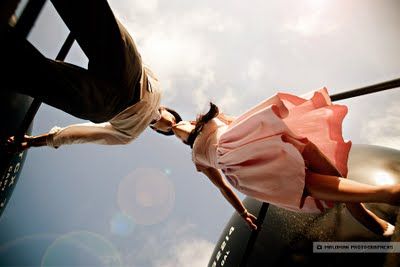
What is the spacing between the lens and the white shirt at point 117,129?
8.43ft

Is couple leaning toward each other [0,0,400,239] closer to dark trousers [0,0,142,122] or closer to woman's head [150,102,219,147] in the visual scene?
dark trousers [0,0,142,122]

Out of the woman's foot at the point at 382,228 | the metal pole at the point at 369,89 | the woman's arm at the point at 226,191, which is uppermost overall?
the metal pole at the point at 369,89

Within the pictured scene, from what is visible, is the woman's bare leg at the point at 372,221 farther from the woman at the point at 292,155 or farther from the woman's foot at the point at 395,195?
the woman's foot at the point at 395,195

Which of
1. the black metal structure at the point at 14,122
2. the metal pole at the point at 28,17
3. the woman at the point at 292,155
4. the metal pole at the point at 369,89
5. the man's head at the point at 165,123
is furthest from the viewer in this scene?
the man's head at the point at 165,123

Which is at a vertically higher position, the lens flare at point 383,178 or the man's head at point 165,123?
the man's head at point 165,123

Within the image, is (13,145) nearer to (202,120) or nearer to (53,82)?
(53,82)

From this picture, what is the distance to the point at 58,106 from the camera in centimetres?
215

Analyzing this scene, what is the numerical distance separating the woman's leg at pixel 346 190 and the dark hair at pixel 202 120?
1.06 metres

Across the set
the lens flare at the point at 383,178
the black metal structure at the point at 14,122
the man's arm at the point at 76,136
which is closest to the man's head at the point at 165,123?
the man's arm at the point at 76,136

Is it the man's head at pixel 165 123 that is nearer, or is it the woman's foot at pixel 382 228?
the woman's foot at pixel 382 228

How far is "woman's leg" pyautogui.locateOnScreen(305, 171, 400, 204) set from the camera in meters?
1.45

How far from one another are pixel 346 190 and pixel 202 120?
1.42 meters

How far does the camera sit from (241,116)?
7.54 ft

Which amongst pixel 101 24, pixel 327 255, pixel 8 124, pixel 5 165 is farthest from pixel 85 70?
pixel 327 255
